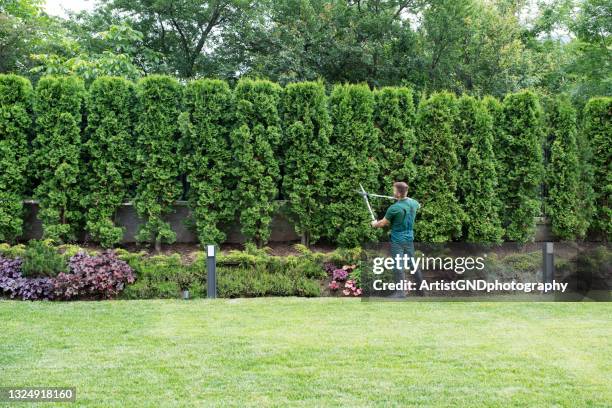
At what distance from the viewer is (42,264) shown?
330 inches

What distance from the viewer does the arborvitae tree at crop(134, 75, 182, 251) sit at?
997 cm

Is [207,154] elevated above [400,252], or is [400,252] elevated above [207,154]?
[207,154]

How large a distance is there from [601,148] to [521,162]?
61.0 inches

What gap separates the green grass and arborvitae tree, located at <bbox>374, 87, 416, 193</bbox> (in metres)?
3.10

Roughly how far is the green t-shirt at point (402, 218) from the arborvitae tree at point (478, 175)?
2.29m

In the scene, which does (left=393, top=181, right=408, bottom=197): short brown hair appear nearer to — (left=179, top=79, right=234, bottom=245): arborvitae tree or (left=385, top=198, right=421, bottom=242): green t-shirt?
(left=385, top=198, right=421, bottom=242): green t-shirt

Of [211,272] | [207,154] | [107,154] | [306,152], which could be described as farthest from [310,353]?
[107,154]

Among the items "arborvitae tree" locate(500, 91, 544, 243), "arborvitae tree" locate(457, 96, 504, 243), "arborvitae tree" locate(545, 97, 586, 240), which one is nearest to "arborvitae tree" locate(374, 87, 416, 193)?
"arborvitae tree" locate(457, 96, 504, 243)

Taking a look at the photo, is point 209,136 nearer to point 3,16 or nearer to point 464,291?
point 464,291

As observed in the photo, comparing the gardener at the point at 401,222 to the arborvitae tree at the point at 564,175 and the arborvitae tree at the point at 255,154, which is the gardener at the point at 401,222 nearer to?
the arborvitae tree at the point at 255,154

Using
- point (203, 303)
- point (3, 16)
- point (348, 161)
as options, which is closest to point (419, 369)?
point (203, 303)

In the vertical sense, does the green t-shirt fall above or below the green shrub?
above

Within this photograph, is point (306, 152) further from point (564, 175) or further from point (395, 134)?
point (564, 175)

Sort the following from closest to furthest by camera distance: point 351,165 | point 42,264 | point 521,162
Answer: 1. point 42,264
2. point 351,165
3. point 521,162
